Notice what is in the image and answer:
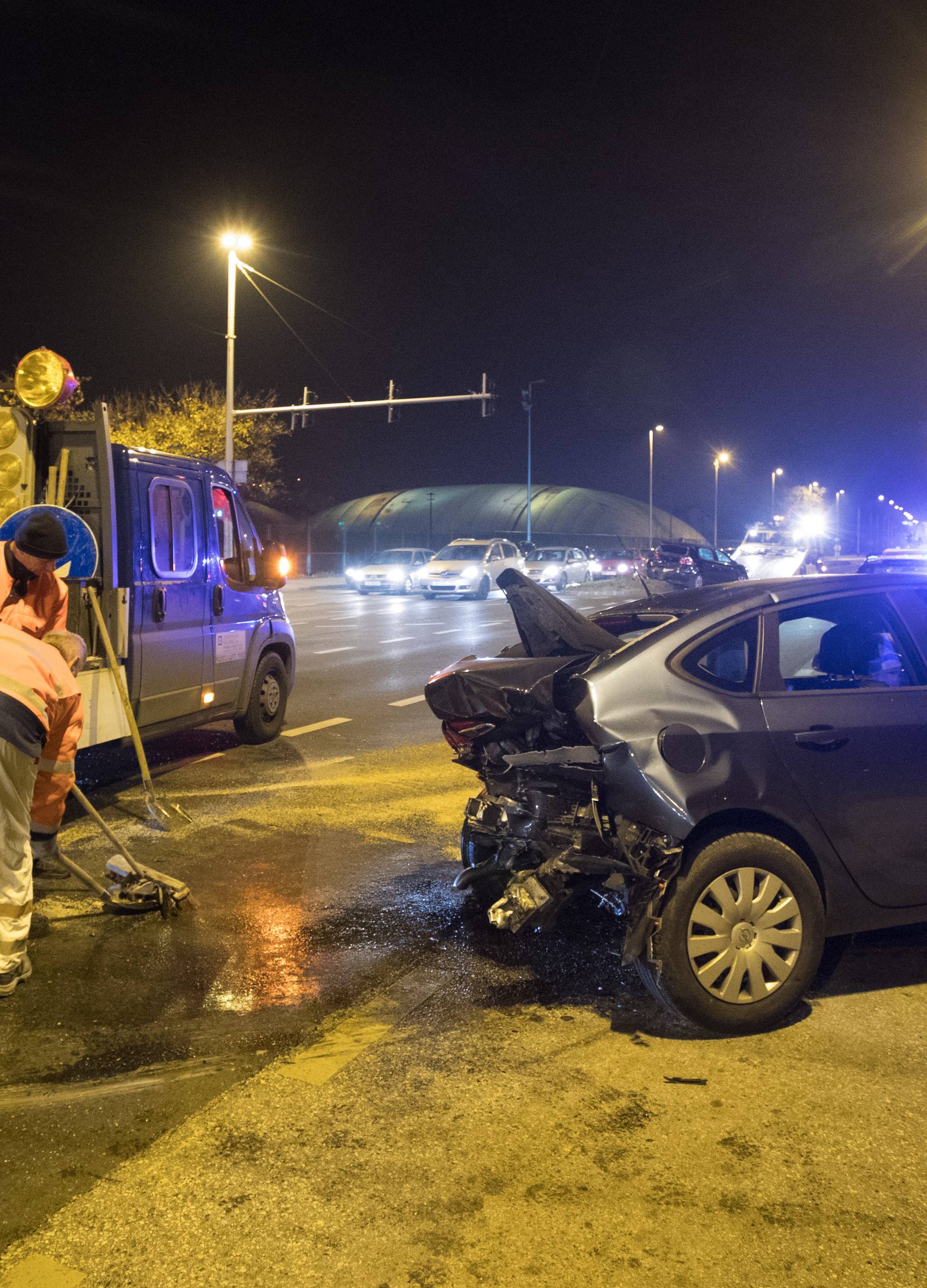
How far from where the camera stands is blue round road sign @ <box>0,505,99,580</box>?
19.8ft

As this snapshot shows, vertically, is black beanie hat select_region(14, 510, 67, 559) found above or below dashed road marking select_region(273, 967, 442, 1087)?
above

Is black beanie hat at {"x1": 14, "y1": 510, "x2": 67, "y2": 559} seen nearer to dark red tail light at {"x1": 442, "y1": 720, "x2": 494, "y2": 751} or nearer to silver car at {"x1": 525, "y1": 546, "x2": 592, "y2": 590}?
dark red tail light at {"x1": 442, "y1": 720, "x2": 494, "y2": 751}

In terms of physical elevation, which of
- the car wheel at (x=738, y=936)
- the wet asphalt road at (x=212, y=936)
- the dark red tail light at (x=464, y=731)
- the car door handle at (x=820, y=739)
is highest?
the car door handle at (x=820, y=739)

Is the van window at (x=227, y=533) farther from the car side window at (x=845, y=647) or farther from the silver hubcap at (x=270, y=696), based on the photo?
the car side window at (x=845, y=647)

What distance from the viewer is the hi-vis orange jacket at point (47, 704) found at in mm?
4402

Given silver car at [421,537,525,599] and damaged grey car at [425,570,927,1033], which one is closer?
damaged grey car at [425,570,927,1033]

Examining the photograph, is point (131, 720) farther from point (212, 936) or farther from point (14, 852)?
point (14, 852)

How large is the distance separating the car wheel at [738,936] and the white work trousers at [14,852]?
243cm

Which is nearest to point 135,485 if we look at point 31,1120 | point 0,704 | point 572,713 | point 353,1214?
point 0,704

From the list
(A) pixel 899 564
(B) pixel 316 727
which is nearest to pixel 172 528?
(B) pixel 316 727

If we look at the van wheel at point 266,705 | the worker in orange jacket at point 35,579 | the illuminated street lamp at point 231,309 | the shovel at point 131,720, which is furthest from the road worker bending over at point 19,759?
the illuminated street lamp at point 231,309

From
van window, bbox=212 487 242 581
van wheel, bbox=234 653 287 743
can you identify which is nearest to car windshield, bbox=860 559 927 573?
van wheel, bbox=234 653 287 743

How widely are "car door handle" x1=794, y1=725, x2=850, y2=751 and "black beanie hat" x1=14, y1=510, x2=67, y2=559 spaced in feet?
11.3

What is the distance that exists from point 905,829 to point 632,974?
4.08 ft
